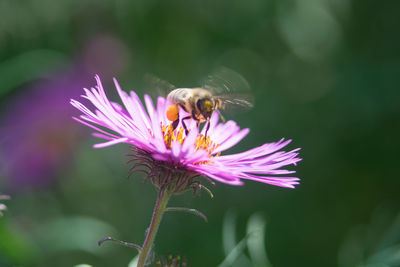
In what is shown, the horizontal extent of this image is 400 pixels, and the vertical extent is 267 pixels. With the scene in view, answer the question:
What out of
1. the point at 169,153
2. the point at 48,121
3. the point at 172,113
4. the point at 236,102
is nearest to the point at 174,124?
the point at 172,113

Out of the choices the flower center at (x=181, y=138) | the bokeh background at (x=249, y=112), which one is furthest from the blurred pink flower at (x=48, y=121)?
the flower center at (x=181, y=138)

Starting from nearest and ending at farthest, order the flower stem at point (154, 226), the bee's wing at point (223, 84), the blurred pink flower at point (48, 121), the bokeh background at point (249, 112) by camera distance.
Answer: the flower stem at point (154, 226) < the bee's wing at point (223, 84) < the blurred pink flower at point (48, 121) < the bokeh background at point (249, 112)

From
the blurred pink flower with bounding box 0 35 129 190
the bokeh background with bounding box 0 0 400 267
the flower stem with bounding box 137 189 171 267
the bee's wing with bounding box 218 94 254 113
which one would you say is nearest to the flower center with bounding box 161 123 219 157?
the bee's wing with bounding box 218 94 254 113

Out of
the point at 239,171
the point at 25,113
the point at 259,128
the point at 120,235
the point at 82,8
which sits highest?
the point at 82,8

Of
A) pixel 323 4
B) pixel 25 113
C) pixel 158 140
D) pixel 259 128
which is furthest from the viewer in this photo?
pixel 259 128

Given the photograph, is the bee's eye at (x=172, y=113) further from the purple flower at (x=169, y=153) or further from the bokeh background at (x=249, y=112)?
the bokeh background at (x=249, y=112)

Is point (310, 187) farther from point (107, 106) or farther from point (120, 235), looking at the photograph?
point (107, 106)

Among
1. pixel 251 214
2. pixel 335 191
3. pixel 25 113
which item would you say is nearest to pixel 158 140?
pixel 25 113
